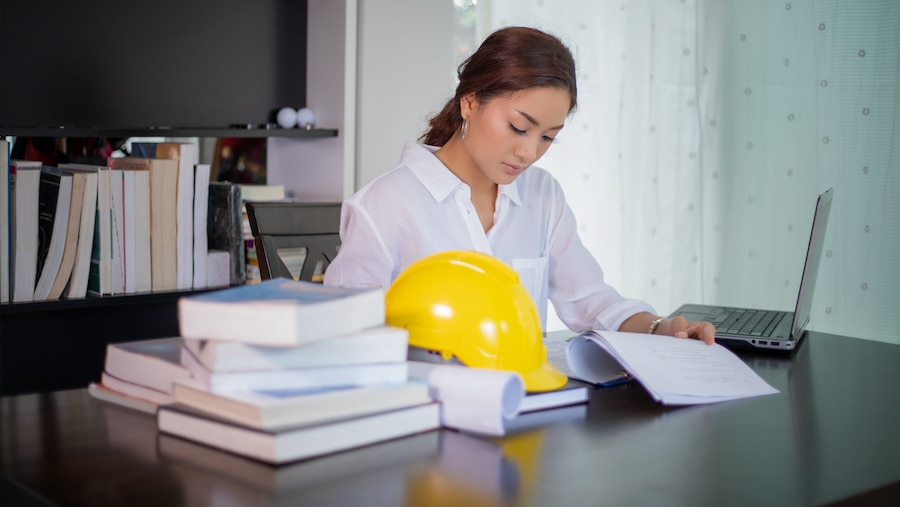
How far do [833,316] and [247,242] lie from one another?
1598mm

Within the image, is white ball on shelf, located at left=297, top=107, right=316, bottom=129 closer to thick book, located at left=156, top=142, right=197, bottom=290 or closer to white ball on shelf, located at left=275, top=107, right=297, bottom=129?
white ball on shelf, located at left=275, top=107, right=297, bottom=129

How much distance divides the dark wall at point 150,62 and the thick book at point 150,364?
1.40m

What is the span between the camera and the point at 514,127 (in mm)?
1705

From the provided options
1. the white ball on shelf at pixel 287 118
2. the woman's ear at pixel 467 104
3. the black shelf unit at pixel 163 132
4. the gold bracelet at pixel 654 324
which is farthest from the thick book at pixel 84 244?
the gold bracelet at pixel 654 324

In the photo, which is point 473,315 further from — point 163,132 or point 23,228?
point 163,132

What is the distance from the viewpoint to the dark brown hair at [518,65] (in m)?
1.71

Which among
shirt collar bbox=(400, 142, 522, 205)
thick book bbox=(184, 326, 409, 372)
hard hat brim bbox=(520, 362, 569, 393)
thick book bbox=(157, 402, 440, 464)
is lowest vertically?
thick book bbox=(157, 402, 440, 464)

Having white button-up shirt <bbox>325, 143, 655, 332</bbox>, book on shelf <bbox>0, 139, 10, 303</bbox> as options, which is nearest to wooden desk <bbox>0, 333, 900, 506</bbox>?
white button-up shirt <bbox>325, 143, 655, 332</bbox>

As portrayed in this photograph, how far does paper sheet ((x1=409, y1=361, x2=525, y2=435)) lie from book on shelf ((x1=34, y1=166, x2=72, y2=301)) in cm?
144

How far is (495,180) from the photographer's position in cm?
181

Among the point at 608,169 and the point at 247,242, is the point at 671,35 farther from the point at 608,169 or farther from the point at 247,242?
the point at 247,242

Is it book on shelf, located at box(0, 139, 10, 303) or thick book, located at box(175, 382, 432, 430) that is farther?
book on shelf, located at box(0, 139, 10, 303)

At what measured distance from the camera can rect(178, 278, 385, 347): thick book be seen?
0.87 metres

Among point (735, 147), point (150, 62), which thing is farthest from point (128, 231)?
point (735, 147)
